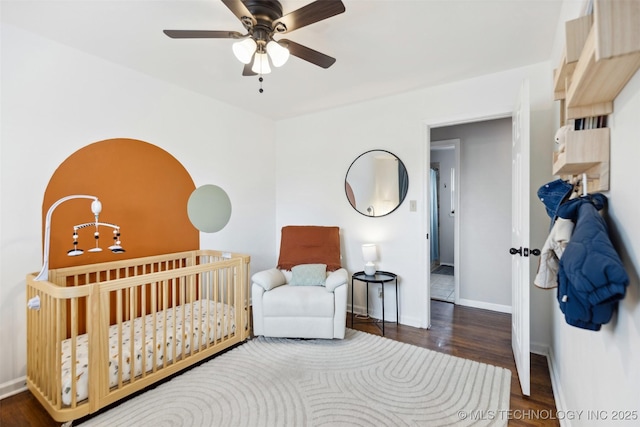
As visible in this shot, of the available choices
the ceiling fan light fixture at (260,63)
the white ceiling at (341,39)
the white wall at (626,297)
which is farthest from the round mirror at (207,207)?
the white wall at (626,297)

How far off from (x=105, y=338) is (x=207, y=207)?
4.44 feet

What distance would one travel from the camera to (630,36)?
2.16ft

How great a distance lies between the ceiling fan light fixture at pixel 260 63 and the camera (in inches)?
70.4

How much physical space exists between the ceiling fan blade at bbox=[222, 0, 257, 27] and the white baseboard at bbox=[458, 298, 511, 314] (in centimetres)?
368

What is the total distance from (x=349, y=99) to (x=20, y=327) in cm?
336

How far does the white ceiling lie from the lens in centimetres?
176

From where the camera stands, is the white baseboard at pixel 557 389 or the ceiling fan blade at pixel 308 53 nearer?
the white baseboard at pixel 557 389

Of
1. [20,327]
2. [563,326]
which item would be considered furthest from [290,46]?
[20,327]

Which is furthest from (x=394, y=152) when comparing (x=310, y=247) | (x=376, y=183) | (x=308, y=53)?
(x=308, y=53)

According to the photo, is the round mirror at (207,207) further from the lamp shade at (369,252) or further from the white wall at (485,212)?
the white wall at (485,212)

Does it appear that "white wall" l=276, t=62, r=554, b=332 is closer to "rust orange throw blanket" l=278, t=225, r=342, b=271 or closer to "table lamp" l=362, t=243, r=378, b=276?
"table lamp" l=362, t=243, r=378, b=276

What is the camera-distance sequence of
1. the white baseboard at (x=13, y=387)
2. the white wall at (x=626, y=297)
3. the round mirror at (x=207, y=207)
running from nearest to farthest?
the white wall at (x=626, y=297)
the white baseboard at (x=13, y=387)
the round mirror at (x=207, y=207)

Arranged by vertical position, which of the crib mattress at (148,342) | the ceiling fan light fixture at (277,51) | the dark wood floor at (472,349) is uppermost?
the ceiling fan light fixture at (277,51)

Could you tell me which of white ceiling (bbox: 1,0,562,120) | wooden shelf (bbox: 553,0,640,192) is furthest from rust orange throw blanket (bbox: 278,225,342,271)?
wooden shelf (bbox: 553,0,640,192)
